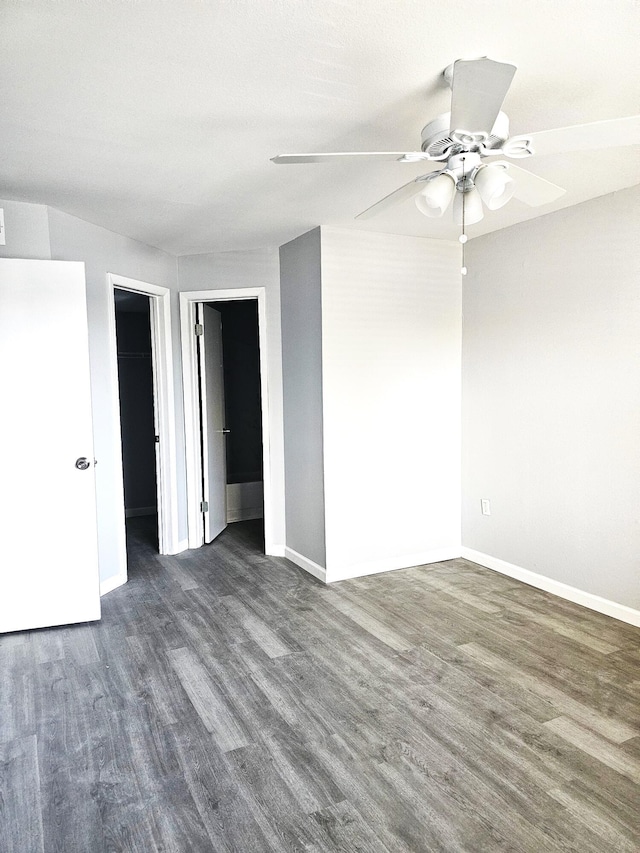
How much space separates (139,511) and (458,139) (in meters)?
5.32

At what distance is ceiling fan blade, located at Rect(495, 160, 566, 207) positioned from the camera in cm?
201

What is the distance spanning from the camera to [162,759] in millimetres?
2180

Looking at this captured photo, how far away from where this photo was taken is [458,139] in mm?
1822

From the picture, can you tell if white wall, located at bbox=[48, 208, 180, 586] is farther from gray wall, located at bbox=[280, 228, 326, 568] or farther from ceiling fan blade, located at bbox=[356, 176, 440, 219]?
ceiling fan blade, located at bbox=[356, 176, 440, 219]

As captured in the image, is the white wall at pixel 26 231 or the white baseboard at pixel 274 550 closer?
the white wall at pixel 26 231

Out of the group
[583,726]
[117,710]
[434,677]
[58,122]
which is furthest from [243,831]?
[58,122]

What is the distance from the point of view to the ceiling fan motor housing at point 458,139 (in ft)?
5.90

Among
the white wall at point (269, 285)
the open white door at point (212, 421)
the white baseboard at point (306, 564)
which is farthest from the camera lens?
the open white door at point (212, 421)

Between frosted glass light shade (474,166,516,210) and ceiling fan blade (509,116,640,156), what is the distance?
0.18 metres

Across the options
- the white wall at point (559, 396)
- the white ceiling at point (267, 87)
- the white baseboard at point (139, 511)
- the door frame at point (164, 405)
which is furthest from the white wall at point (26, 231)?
the white baseboard at point (139, 511)

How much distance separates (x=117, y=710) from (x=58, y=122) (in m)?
2.48

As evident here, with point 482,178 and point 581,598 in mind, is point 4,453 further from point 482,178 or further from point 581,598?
point 581,598

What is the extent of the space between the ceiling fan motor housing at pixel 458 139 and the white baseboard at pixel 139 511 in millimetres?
5086

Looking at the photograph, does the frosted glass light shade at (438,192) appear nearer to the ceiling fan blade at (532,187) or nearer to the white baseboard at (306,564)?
the ceiling fan blade at (532,187)
